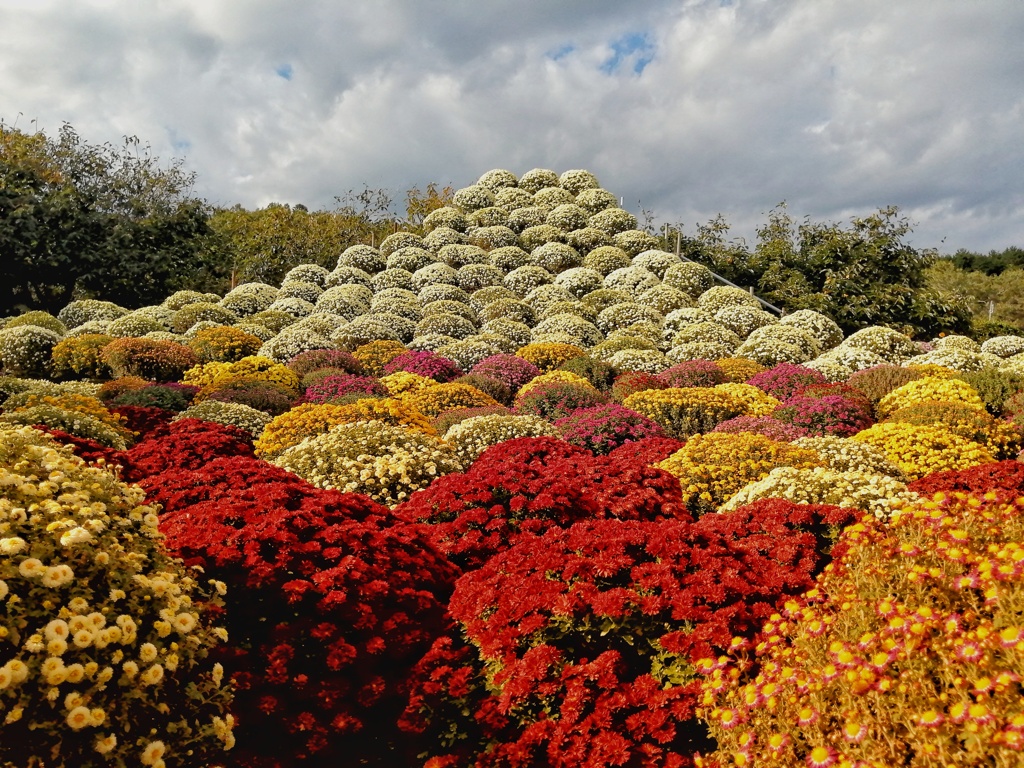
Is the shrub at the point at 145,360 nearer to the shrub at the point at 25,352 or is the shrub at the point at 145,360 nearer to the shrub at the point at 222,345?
the shrub at the point at 222,345

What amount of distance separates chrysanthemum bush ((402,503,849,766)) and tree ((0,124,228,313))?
94.9 feet

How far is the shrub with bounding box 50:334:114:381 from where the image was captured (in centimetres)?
1688

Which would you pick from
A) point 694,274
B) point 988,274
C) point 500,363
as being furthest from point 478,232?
point 988,274

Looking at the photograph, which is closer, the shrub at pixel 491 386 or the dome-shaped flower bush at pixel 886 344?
the shrub at pixel 491 386

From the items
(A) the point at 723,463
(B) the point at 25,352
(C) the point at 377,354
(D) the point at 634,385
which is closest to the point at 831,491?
(A) the point at 723,463

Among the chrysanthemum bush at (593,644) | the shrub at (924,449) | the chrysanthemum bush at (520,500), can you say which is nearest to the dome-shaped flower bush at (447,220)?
the shrub at (924,449)

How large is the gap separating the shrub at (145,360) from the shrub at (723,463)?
1269cm

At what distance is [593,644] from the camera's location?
390 cm

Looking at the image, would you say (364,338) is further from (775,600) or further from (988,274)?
(988,274)

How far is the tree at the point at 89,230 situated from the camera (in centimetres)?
2698

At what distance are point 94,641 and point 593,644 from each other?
93.7 inches

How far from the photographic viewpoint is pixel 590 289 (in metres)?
26.2

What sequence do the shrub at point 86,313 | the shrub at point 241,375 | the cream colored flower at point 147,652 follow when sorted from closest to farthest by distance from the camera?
the cream colored flower at point 147,652 < the shrub at point 241,375 < the shrub at point 86,313

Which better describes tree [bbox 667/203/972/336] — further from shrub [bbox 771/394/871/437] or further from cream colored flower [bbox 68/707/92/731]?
cream colored flower [bbox 68/707/92/731]
